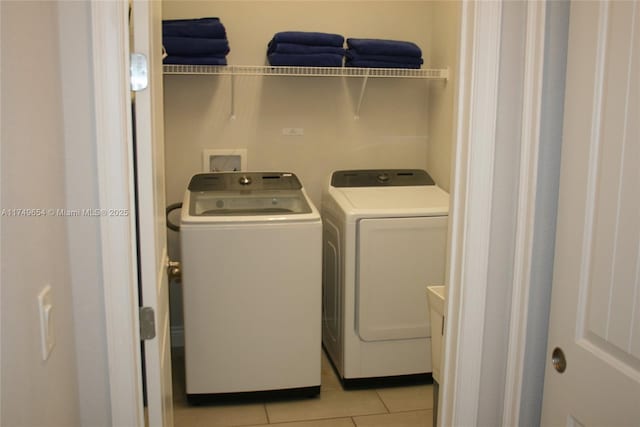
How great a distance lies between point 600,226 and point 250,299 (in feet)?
6.05

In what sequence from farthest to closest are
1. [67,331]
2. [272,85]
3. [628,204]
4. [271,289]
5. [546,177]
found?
[272,85] → [271,289] → [546,177] → [67,331] → [628,204]

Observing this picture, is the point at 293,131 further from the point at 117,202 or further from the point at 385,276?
the point at 117,202

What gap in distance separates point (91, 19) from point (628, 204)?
1.04 m

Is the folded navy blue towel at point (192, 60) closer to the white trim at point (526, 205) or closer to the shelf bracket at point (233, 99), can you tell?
the shelf bracket at point (233, 99)

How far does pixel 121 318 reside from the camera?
4.10 ft

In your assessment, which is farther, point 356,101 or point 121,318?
point 356,101

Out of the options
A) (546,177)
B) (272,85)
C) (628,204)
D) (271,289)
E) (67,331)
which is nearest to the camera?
(628,204)

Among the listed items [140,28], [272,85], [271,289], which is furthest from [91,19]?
[272,85]

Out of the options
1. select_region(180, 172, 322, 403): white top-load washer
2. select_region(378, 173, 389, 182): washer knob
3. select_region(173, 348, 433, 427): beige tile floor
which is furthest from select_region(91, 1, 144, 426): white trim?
select_region(378, 173, 389, 182): washer knob

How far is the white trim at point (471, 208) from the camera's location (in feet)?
4.16

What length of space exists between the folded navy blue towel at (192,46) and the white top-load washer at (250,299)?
0.71 metres

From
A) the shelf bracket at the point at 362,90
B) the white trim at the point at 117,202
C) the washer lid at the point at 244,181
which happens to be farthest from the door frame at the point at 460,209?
the shelf bracket at the point at 362,90

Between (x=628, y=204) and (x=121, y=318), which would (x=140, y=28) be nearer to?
(x=121, y=318)

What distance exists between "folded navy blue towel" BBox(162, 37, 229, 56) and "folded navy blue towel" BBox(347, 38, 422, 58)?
663 mm
